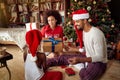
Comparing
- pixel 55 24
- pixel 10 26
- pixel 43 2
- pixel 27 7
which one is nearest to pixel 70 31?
pixel 55 24

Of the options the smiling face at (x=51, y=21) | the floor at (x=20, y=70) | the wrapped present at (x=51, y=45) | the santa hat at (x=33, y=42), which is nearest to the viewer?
the santa hat at (x=33, y=42)

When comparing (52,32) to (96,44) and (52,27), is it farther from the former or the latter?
(96,44)

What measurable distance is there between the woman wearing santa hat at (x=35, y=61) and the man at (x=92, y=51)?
1.07ft

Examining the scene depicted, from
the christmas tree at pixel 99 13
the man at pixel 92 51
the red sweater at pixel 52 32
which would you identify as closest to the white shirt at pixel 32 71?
the man at pixel 92 51

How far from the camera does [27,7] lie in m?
4.94

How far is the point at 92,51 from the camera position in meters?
2.07

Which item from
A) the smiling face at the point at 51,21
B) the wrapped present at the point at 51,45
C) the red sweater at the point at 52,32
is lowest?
the wrapped present at the point at 51,45

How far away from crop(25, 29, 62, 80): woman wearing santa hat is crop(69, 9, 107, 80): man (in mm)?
325

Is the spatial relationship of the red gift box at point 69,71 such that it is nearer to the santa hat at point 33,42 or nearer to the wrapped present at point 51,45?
the wrapped present at point 51,45

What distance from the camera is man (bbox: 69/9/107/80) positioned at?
195 centimetres

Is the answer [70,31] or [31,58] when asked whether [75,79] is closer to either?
[31,58]

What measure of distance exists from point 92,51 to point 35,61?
0.68m

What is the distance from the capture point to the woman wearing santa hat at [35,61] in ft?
6.11

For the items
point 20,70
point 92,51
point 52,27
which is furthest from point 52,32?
point 92,51
